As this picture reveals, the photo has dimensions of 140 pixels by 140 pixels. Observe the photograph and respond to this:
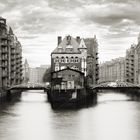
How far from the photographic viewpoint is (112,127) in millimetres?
52688

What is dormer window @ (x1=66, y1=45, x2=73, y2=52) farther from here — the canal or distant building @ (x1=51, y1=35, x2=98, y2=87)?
the canal

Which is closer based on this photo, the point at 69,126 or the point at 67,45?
the point at 69,126

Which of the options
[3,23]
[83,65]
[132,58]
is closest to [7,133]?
[3,23]

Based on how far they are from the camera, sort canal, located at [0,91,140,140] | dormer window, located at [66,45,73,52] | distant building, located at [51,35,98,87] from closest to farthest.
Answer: canal, located at [0,91,140,140]
distant building, located at [51,35,98,87]
dormer window, located at [66,45,73,52]

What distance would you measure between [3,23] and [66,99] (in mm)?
36875

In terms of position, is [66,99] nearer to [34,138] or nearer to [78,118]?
[78,118]

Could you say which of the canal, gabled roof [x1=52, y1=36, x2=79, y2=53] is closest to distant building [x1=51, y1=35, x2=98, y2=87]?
gabled roof [x1=52, y1=36, x2=79, y2=53]

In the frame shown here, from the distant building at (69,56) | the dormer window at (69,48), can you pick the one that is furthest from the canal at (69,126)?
the dormer window at (69,48)

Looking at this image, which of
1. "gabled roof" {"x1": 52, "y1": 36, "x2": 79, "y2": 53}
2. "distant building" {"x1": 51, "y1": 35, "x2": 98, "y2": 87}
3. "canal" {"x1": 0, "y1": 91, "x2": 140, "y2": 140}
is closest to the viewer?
"canal" {"x1": 0, "y1": 91, "x2": 140, "y2": 140}

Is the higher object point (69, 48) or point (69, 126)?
point (69, 48)

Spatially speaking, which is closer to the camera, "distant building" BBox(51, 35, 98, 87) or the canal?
the canal

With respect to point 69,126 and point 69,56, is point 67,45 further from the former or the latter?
point 69,126

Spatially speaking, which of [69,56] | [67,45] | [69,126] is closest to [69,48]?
[67,45]

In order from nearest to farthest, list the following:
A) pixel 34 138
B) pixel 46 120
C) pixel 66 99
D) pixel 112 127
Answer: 1. pixel 34 138
2. pixel 112 127
3. pixel 46 120
4. pixel 66 99
